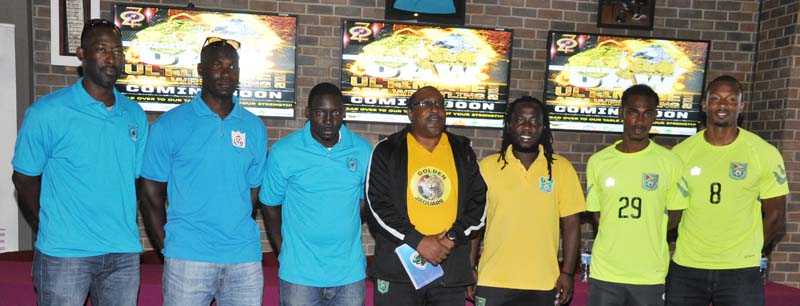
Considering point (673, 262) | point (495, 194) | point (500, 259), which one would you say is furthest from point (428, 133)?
point (673, 262)

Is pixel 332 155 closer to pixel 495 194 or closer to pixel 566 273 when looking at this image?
pixel 495 194

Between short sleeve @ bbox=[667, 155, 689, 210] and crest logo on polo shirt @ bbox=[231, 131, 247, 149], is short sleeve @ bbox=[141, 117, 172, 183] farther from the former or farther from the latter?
short sleeve @ bbox=[667, 155, 689, 210]

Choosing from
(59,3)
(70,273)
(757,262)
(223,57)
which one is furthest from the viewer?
(59,3)

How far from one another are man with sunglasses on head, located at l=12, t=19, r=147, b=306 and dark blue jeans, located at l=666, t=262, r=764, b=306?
2.94m

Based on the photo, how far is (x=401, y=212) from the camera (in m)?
2.82

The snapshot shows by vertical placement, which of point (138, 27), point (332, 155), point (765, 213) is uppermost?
point (138, 27)

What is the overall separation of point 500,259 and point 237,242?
1321 mm

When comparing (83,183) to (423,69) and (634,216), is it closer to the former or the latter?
(634,216)

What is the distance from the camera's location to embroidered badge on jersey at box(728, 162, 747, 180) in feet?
10.4

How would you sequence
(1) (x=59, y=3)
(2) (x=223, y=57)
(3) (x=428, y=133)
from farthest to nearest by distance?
(1) (x=59, y=3)
(3) (x=428, y=133)
(2) (x=223, y=57)

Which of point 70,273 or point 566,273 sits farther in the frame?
point 566,273

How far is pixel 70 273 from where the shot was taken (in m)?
2.49

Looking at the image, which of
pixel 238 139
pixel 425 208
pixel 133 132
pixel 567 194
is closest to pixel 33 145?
pixel 133 132

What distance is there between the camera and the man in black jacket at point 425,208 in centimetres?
280
